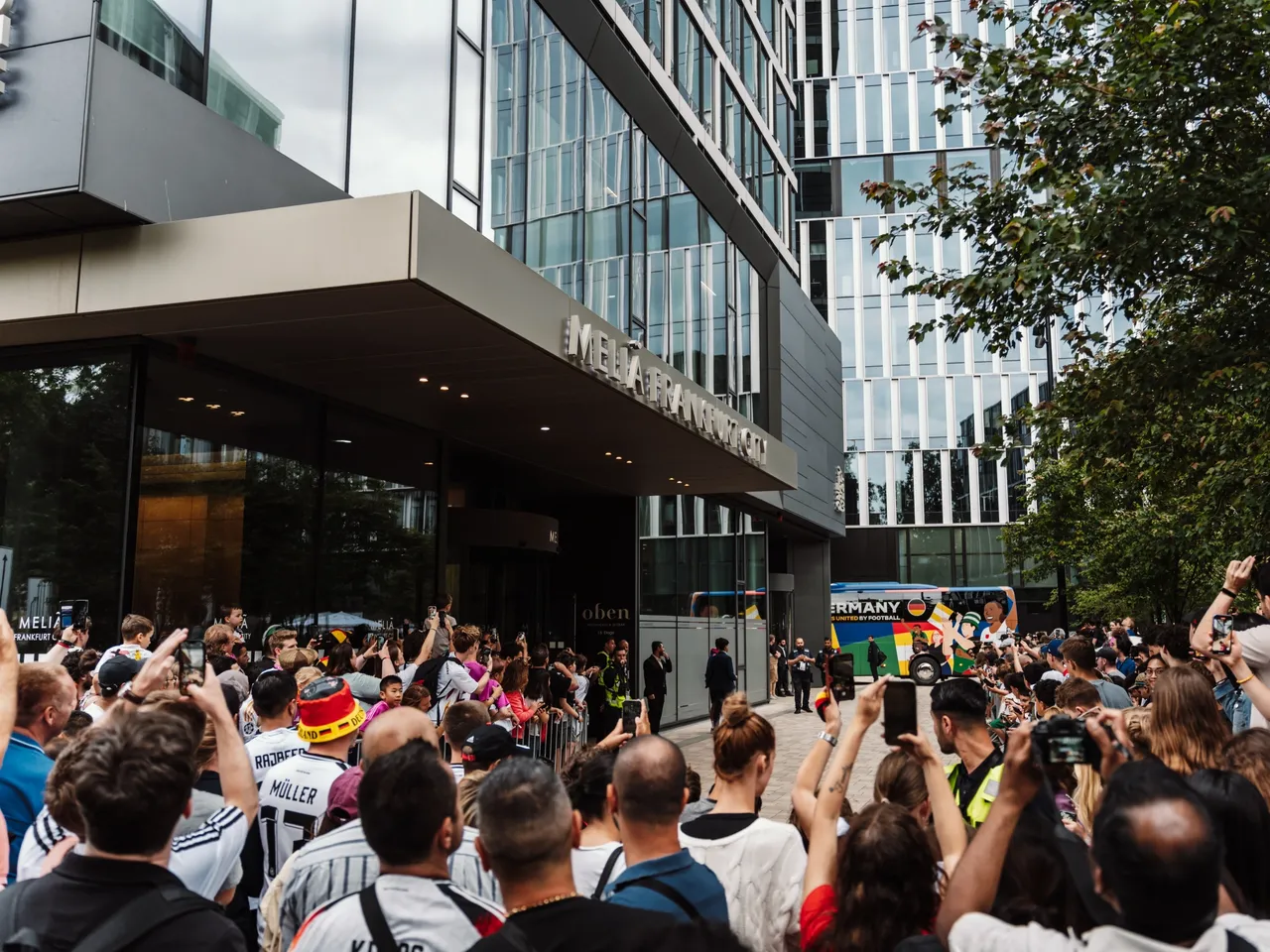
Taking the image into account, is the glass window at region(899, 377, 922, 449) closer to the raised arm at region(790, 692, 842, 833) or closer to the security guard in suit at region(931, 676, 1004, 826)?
the security guard in suit at region(931, 676, 1004, 826)

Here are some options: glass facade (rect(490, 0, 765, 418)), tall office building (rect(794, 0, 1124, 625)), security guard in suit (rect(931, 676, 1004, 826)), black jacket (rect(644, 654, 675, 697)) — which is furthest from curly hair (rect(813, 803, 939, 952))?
tall office building (rect(794, 0, 1124, 625))

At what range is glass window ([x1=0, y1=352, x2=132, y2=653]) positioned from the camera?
10.4 m

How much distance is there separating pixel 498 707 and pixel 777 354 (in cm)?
2433

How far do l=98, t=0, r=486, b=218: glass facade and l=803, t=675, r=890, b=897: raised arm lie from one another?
9.21 meters

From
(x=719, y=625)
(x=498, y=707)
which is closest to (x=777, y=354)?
(x=719, y=625)

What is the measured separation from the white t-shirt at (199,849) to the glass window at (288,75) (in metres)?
8.99

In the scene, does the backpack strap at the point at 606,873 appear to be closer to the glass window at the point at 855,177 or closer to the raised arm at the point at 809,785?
the raised arm at the point at 809,785

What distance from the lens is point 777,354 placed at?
3238 centimetres

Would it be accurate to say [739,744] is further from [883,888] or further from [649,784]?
[883,888]

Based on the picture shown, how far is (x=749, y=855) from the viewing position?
3.66 m

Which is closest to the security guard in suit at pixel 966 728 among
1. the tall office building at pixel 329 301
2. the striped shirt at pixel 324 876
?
the striped shirt at pixel 324 876

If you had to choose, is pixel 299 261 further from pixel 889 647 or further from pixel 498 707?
pixel 889 647

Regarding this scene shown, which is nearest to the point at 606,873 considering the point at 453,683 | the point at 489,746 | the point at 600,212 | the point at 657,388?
the point at 489,746

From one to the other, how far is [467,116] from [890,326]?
157 feet
